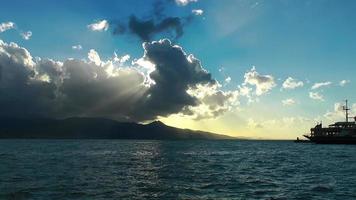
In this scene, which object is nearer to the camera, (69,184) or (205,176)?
(69,184)

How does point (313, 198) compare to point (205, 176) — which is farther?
point (205, 176)

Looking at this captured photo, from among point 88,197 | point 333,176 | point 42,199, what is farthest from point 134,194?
point 333,176

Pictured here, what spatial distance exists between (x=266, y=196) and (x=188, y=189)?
933cm

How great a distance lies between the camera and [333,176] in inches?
2655

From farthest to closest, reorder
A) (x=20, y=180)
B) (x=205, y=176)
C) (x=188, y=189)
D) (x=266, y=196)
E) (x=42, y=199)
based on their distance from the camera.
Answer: (x=205, y=176) < (x=20, y=180) < (x=188, y=189) < (x=266, y=196) < (x=42, y=199)

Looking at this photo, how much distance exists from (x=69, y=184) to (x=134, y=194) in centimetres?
1127

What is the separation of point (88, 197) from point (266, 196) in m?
18.2

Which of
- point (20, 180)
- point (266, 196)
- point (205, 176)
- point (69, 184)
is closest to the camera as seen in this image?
point (266, 196)

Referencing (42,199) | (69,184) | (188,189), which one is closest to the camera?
(42,199)

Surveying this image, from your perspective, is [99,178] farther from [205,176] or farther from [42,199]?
[42,199]

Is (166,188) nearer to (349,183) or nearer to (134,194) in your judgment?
(134,194)

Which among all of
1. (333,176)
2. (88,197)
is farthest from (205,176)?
(88,197)

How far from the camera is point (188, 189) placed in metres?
51.1

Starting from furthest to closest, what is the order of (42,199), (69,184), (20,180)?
(20,180) < (69,184) < (42,199)
